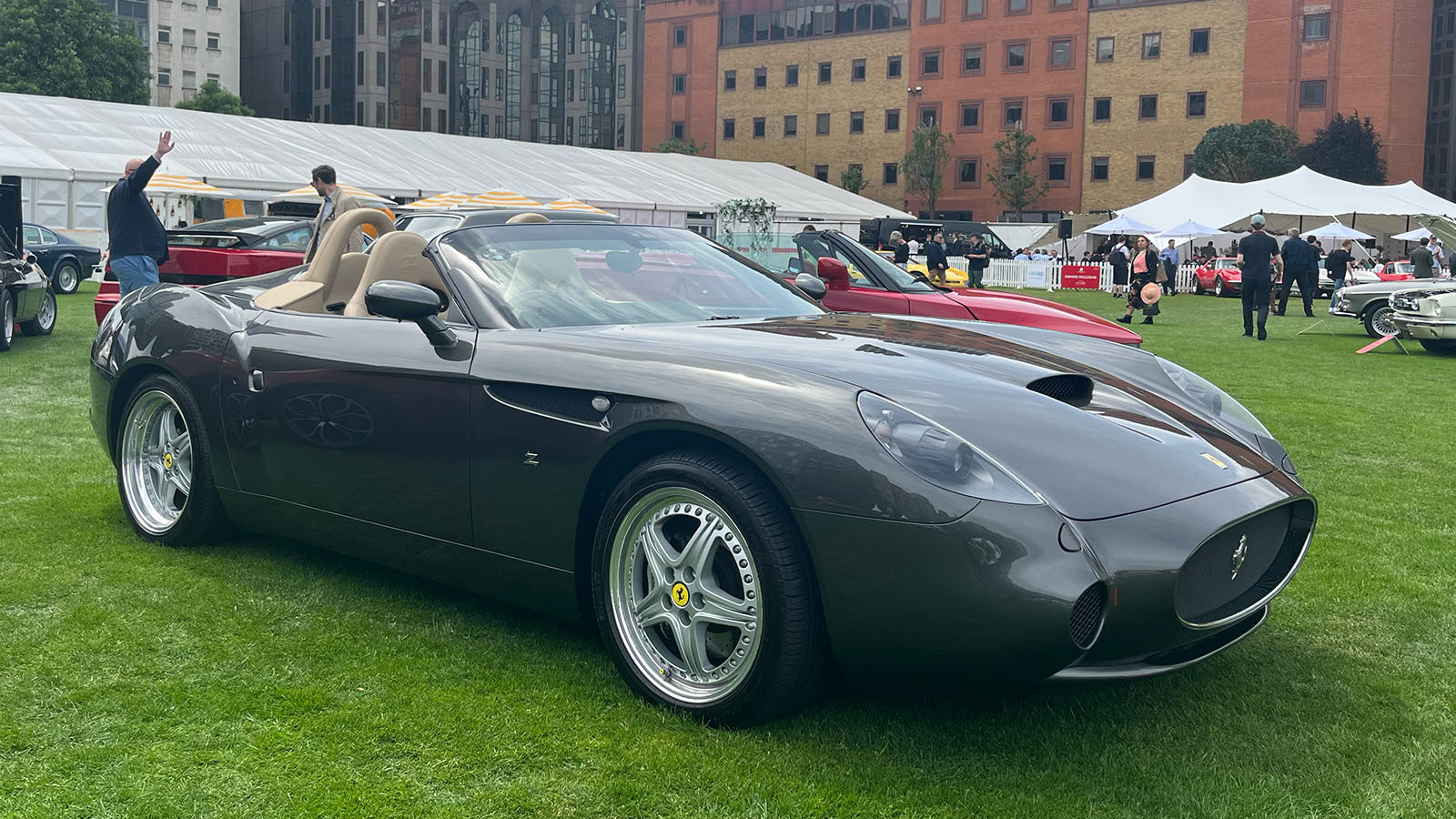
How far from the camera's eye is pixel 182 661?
145 inches

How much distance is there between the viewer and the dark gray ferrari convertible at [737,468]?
288cm

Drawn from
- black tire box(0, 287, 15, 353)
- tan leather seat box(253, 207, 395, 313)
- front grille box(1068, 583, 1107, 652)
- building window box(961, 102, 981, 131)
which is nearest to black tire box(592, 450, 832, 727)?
front grille box(1068, 583, 1107, 652)

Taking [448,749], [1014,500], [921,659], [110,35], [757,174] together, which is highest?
[110,35]

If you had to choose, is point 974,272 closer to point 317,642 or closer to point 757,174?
point 757,174

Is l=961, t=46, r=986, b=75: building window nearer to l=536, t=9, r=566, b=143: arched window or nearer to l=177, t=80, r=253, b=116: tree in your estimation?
l=536, t=9, r=566, b=143: arched window

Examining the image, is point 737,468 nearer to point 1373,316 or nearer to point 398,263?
point 398,263

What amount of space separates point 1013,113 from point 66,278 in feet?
186

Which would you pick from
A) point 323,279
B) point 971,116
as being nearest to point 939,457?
point 323,279

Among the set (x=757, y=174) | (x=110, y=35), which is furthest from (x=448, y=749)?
(x=110, y=35)

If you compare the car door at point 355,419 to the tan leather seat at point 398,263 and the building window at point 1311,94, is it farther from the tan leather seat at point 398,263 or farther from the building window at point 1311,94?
the building window at point 1311,94

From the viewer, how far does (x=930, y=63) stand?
7444 centimetres

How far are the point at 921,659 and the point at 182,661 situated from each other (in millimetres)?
2113

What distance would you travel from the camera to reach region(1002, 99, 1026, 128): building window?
70.8m

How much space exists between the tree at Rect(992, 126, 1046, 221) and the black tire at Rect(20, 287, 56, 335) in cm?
6026
